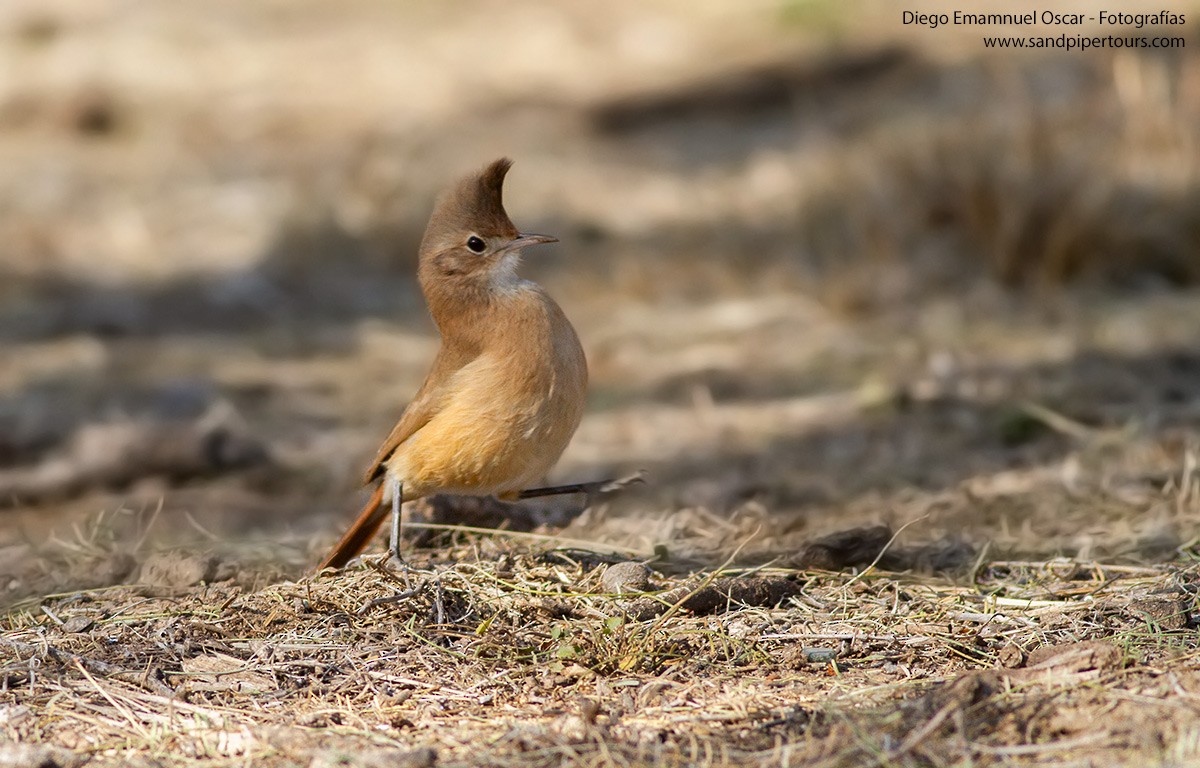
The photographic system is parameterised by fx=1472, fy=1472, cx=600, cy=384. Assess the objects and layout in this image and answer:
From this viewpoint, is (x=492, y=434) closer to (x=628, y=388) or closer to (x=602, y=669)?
(x=602, y=669)

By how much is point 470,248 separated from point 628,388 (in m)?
3.10

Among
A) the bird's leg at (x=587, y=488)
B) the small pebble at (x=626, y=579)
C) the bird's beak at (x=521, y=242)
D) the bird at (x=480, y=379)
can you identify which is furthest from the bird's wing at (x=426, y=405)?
the small pebble at (x=626, y=579)

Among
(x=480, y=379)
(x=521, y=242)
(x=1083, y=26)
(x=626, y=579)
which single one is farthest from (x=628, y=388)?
(x=1083, y=26)

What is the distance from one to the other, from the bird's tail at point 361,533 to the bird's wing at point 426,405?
10 centimetres

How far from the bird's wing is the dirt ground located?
366 millimetres

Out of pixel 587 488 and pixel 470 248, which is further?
pixel 587 488

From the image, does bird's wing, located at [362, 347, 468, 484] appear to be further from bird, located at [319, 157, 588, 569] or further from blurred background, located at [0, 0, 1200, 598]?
blurred background, located at [0, 0, 1200, 598]

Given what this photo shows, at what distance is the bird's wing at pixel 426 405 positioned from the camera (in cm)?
443

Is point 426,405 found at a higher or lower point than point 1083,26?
lower

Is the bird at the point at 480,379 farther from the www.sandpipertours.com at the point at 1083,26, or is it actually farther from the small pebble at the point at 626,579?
the www.sandpipertours.com at the point at 1083,26

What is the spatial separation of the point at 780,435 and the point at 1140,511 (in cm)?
194

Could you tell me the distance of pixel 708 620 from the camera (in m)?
3.85

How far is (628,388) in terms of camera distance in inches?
295

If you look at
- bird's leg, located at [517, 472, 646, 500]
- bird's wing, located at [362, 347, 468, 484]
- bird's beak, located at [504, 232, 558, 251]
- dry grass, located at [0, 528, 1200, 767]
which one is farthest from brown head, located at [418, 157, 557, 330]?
dry grass, located at [0, 528, 1200, 767]
